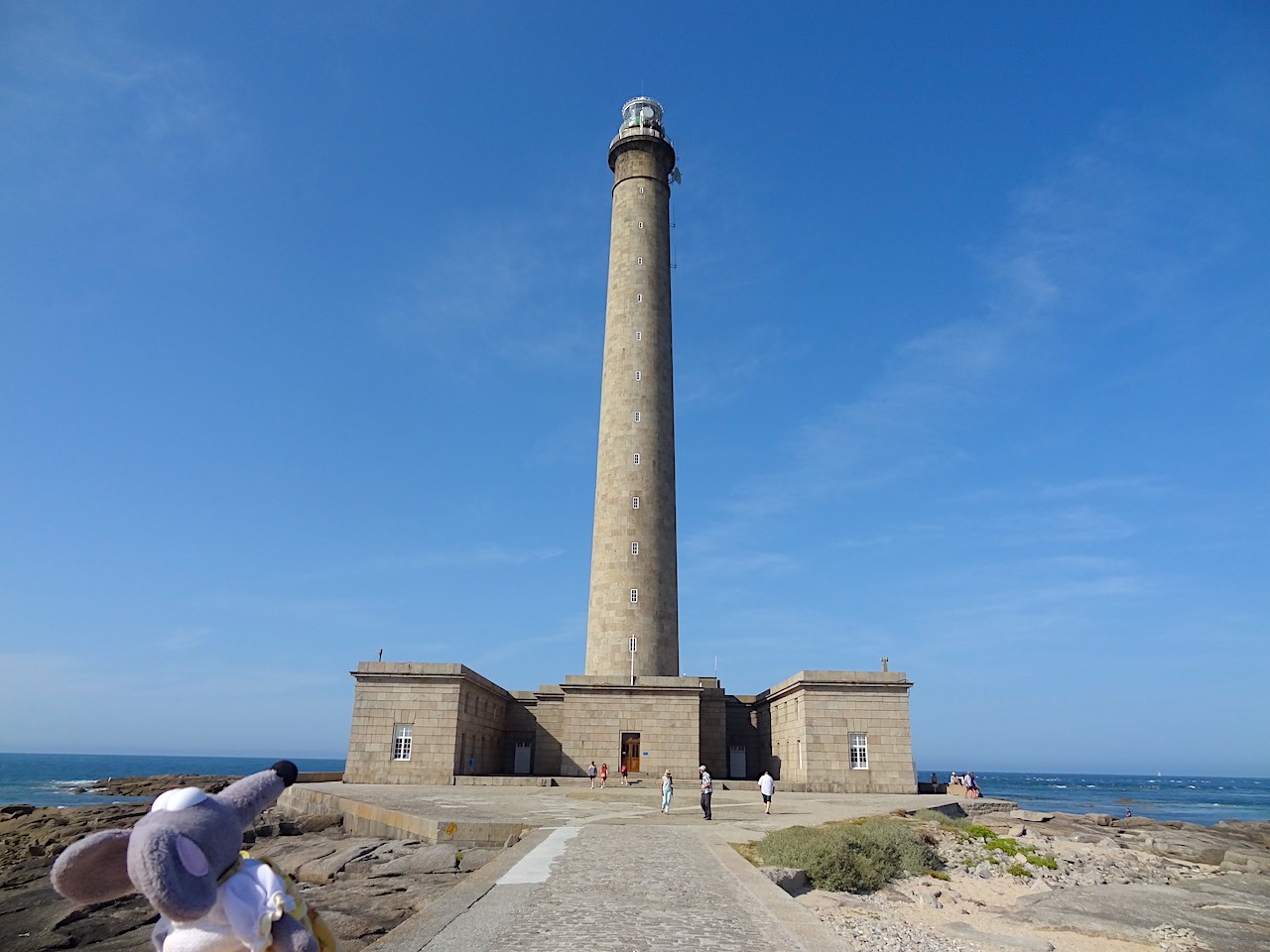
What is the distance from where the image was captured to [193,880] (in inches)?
163

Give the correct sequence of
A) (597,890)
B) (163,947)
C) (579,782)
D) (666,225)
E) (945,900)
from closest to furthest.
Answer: (163,947) → (597,890) → (945,900) → (579,782) → (666,225)

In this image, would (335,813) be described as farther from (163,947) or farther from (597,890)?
(163,947)

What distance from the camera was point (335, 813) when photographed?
2383 cm

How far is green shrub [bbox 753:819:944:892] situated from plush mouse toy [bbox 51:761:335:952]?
10763 mm

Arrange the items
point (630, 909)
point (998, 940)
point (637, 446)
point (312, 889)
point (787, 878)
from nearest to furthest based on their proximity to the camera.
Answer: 1. point (630, 909)
2. point (998, 940)
3. point (787, 878)
4. point (312, 889)
5. point (637, 446)

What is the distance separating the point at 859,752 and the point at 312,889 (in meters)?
23.0

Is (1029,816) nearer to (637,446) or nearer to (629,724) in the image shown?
(629,724)

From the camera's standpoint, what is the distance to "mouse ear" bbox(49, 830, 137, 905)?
166 inches

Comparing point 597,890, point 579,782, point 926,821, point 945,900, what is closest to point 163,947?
point 597,890

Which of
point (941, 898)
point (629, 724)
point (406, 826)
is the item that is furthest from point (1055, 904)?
point (629, 724)

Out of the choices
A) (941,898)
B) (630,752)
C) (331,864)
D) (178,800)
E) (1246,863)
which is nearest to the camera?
(178,800)

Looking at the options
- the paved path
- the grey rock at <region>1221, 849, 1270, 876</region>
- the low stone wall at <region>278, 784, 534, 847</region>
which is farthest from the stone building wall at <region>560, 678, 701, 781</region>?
the paved path

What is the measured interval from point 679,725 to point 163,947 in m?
31.0

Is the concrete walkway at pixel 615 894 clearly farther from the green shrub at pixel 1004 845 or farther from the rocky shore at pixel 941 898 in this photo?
the green shrub at pixel 1004 845
